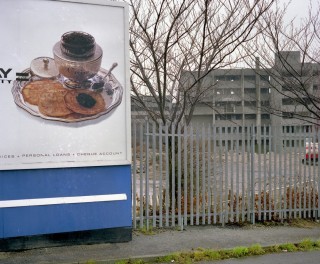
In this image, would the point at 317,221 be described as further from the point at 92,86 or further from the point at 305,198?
the point at 92,86

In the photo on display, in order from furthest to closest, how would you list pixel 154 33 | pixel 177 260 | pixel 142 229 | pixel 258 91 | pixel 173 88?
pixel 258 91
pixel 173 88
pixel 154 33
pixel 142 229
pixel 177 260

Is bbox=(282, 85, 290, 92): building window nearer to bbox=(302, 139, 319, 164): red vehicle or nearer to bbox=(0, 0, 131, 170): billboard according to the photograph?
bbox=(302, 139, 319, 164): red vehicle

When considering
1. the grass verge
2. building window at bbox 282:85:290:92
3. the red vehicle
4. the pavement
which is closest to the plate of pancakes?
the pavement

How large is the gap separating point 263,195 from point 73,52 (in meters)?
4.76

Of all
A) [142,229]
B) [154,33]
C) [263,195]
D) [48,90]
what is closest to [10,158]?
[48,90]

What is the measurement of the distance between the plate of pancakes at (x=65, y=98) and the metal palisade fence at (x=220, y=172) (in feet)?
2.87

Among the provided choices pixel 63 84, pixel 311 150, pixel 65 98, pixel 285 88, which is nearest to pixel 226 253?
pixel 311 150

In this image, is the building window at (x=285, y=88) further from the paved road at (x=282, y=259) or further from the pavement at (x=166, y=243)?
the paved road at (x=282, y=259)

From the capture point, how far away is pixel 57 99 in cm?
595

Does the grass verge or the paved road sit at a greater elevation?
the grass verge

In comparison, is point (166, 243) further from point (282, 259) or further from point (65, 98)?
point (65, 98)

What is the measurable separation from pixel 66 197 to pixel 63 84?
1.80 metres

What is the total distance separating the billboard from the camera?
223 inches

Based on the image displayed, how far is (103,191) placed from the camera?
6180mm
